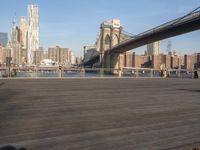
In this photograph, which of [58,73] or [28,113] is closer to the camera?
[28,113]

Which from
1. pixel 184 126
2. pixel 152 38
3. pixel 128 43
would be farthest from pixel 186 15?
pixel 184 126

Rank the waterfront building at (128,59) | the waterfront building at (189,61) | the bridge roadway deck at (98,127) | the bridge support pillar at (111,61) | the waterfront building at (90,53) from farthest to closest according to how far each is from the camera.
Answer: the waterfront building at (128,59), the waterfront building at (90,53), the waterfront building at (189,61), the bridge support pillar at (111,61), the bridge roadway deck at (98,127)

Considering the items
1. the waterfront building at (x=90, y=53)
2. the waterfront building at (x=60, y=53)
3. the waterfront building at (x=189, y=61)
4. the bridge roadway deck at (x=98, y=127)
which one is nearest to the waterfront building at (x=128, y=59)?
the waterfront building at (x=90, y=53)

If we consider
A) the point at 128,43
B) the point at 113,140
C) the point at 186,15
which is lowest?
the point at 113,140

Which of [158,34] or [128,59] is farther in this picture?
[128,59]

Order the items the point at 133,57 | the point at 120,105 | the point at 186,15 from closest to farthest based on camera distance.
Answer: the point at 120,105 → the point at 186,15 → the point at 133,57

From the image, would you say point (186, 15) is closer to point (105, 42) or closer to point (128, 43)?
point (128, 43)

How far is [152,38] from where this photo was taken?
61.7 m

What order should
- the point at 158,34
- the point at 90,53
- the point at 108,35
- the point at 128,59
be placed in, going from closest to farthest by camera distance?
1. the point at 158,34
2. the point at 108,35
3. the point at 128,59
4. the point at 90,53

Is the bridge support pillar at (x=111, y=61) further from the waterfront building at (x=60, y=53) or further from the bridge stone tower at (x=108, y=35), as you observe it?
the waterfront building at (x=60, y=53)

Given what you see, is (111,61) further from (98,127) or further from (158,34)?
(98,127)

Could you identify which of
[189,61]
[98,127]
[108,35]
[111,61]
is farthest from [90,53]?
[98,127]

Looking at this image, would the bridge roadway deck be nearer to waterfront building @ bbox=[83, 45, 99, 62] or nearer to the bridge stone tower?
the bridge stone tower

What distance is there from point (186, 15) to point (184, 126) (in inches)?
2079
